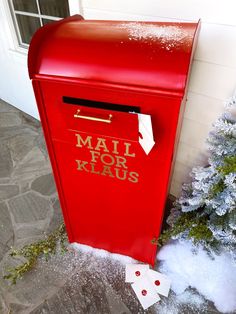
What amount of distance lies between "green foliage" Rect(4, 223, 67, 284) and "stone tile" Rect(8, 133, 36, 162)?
3.30ft

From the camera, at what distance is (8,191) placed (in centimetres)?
206

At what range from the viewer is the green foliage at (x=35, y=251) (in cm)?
150

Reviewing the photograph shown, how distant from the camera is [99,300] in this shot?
55.2 inches

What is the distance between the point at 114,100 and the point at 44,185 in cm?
144

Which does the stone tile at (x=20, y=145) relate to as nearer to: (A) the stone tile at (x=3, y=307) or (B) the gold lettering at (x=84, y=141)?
(A) the stone tile at (x=3, y=307)

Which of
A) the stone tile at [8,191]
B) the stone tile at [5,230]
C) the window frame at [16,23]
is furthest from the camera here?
the window frame at [16,23]

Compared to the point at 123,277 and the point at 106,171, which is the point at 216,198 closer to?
the point at 106,171

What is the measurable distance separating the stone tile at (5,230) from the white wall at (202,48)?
1349 mm

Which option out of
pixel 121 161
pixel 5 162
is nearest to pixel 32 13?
pixel 5 162

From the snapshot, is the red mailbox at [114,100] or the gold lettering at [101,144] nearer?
the red mailbox at [114,100]

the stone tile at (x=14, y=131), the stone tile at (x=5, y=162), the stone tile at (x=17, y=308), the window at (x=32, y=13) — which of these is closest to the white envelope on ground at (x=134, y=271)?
the stone tile at (x=17, y=308)

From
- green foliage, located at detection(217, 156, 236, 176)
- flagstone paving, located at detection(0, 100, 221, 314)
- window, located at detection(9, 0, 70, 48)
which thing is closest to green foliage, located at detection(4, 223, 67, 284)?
flagstone paving, located at detection(0, 100, 221, 314)

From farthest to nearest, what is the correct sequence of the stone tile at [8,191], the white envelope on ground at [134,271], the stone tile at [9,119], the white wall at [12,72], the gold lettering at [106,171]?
the stone tile at [9,119] → the white wall at [12,72] → the stone tile at [8,191] → the white envelope on ground at [134,271] → the gold lettering at [106,171]

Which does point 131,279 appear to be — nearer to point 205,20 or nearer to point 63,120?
point 63,120
